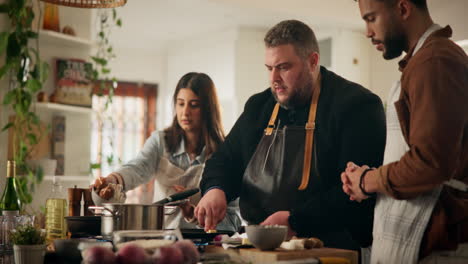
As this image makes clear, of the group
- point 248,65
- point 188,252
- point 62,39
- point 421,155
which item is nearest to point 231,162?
point 421,155

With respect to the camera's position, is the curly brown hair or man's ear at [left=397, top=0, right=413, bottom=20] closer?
man's ear at [left=397, top=0, right=413, bottom=20]

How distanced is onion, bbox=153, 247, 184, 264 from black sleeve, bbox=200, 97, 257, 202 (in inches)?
41.2

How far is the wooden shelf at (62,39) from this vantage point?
4.05 meters

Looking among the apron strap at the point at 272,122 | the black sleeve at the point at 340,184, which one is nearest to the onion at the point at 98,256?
the black sleeve at the point at 340,184

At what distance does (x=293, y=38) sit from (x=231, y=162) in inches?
21.5

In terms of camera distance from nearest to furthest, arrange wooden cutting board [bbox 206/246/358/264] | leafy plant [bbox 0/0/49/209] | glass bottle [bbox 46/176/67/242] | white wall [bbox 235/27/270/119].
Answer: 1. wooden cutting board [bbox 206/246/358/264]
2. glass bottle [bbox 46/176/67/242]
3. leafy plant [bbox 0/0/49/209]
4. white wall [bbox 235/27/270/119]

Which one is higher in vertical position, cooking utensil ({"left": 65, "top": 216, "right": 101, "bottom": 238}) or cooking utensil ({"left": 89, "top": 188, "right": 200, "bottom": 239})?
cooking utensil ({"left": 89, "top": 188, "right": 200, "bottom": 239})

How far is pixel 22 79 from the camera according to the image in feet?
12.5

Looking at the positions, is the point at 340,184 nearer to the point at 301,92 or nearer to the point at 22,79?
the point at 301,92

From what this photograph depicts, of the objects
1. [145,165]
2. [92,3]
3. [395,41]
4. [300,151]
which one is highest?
[92,3]

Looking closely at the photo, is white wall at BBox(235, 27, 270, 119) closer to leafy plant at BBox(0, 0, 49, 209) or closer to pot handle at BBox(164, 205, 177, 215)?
leafy plant at BBox(0, 0, 49, 209)

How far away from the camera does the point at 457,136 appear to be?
5.04 feet

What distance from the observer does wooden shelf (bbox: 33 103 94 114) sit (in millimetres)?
4039

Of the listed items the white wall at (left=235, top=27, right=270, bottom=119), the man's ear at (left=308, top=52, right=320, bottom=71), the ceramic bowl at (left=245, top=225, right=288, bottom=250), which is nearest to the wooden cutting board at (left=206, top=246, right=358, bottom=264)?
the ceramic bowl at (left=245, top=225, right=288, bottom=250)
